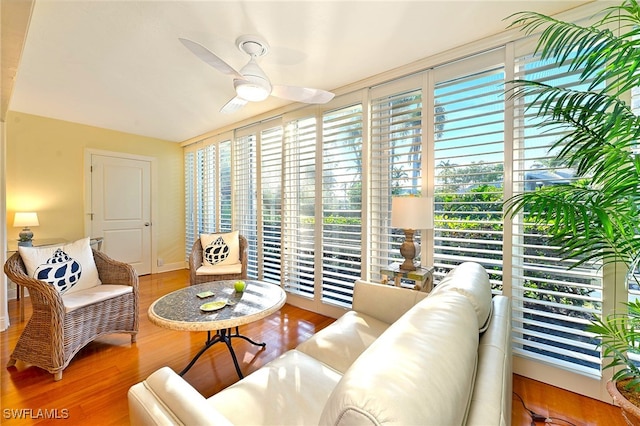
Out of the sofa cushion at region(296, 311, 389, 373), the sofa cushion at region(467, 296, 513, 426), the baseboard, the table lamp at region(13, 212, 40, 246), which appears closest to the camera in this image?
the sofa cushion at region(467, 296, 513, 426)

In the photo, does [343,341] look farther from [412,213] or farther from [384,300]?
[412,213]

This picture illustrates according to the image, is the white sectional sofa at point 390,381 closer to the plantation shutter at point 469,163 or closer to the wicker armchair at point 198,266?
the plantation shutter at point 469,163

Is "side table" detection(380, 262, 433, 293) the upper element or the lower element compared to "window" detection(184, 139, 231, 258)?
lower

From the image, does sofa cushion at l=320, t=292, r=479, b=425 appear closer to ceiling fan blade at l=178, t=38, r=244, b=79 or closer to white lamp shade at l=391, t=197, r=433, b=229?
white lamp shade at l=391, t=197, r=433, b=229

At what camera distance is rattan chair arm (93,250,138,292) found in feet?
7.97

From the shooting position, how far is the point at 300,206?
320 centimetres

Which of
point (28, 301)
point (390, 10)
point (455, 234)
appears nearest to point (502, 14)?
point (390, 10)

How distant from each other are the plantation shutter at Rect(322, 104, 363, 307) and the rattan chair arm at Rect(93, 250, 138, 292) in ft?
5.98

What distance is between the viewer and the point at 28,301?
11.2ft

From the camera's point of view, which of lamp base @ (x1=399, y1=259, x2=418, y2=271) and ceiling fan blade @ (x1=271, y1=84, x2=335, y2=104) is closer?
ceiling fan blade @ (x1=271, y1=84, x2=335, y2=104)

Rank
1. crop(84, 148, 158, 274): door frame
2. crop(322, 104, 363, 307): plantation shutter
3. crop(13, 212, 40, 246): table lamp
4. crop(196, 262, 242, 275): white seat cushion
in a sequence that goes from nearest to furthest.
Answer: crop(322, 104, 363, 307): plantation shutter → crop(196, 262, 242, 275): white seat cushion → crop(13, 212, 40, 246): table lamp → crop(84, 148, 158, 274): door frame

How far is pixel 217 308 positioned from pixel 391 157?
191cm

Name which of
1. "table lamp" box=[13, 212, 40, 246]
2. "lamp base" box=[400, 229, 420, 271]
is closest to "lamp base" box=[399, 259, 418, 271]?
"lamp base" box=[400, 229, 420, 271]

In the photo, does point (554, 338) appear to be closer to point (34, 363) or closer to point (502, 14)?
point (502, 14)
